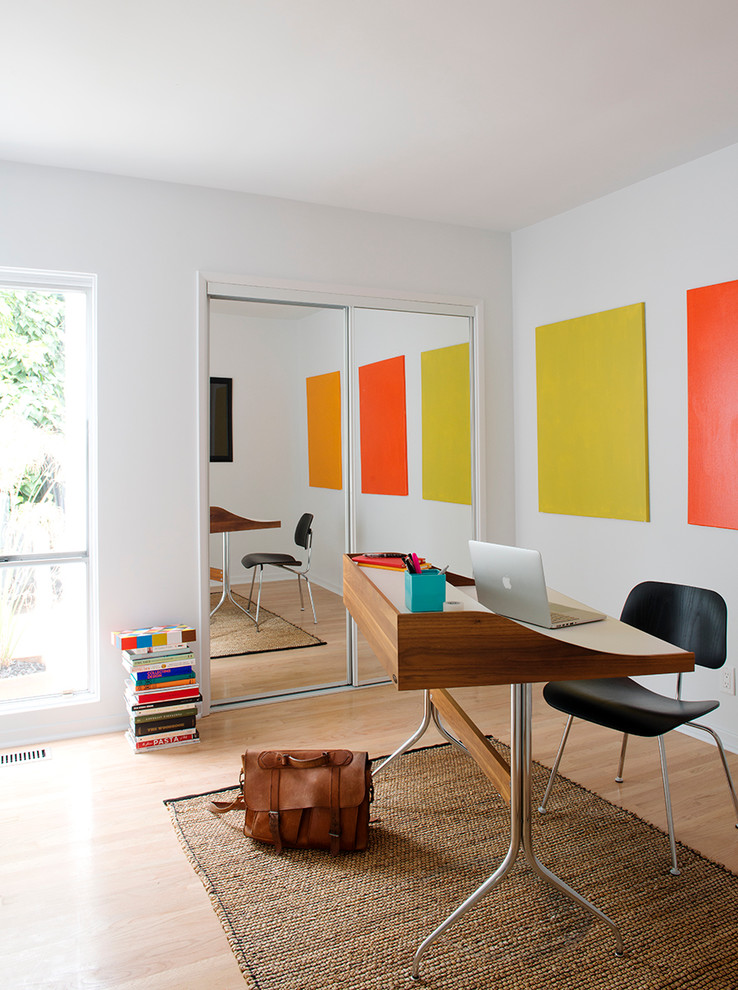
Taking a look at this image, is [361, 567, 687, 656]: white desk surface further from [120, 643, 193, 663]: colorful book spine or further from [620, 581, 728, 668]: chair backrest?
[120, 643, 193, 663]: colorful book spine

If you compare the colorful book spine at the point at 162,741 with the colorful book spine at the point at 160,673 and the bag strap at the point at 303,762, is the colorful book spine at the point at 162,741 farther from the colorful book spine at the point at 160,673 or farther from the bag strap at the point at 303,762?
the bag strap at the point at 303,762

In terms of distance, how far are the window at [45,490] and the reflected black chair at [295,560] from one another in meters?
0.85

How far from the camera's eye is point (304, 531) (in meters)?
4.26

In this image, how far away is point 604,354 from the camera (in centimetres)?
412

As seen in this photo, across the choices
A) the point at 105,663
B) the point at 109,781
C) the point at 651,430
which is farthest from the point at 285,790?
the point at 651,430

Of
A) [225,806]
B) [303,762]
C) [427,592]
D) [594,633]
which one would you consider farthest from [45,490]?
[594,633]

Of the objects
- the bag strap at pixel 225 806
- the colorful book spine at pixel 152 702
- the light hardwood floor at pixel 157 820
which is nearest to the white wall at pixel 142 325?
the colorful book spine at pixel 152 702

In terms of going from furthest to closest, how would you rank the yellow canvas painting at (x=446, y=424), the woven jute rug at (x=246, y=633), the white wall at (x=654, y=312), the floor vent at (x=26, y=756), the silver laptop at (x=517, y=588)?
1. the yellow canvas painting at (x=446, y=424)
2. the woven jute rug at (x=246, y=633)
3. the white wall at (x=654, y=312)
4. the floor vent at (x=26, y=756)
5. the silver laptop at (x=517, y=588)

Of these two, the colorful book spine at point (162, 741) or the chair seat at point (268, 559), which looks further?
the chair seat at point (268, 559)

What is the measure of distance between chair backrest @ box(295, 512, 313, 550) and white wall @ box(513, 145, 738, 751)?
4.75 ft

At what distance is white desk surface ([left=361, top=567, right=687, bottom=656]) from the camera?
1856 millimetres

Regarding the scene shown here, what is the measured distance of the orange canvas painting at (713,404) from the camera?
3412 millimetres

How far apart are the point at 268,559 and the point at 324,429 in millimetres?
798

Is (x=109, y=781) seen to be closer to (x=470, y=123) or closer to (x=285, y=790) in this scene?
(x=285, y=790)
